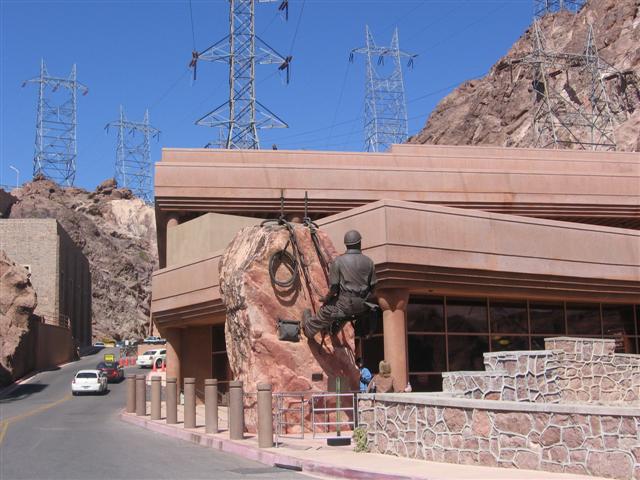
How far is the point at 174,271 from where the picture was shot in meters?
30.4

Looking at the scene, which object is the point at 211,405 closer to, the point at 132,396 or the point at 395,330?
the point at 395,330

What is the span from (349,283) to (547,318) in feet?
44.1

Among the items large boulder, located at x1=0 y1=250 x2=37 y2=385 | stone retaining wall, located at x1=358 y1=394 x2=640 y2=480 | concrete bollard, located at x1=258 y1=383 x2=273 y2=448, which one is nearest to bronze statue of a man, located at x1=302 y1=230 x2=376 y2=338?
concrete bollard, located at x1=258 y1=383 x2=273 y2=448

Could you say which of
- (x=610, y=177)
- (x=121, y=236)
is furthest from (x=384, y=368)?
(x=121, y=236)

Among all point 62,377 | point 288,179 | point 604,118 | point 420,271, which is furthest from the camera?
point 604,118

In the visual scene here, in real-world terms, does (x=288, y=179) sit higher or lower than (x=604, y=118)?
lower

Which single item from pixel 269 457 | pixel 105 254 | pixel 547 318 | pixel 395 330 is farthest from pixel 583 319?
pixel 105 254

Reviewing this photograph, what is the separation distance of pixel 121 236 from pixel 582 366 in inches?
4400

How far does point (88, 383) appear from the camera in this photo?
134ft

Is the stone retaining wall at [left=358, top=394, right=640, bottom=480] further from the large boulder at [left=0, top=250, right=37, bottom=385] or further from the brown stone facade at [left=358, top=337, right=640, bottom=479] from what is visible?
the large boulder at [left=0, top=250, right=37, bottom=385]

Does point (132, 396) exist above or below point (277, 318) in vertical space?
below

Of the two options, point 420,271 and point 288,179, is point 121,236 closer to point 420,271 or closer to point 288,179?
point 288,179

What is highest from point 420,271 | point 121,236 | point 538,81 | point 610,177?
point 538,81

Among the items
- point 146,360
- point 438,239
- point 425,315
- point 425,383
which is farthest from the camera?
point 146,360
